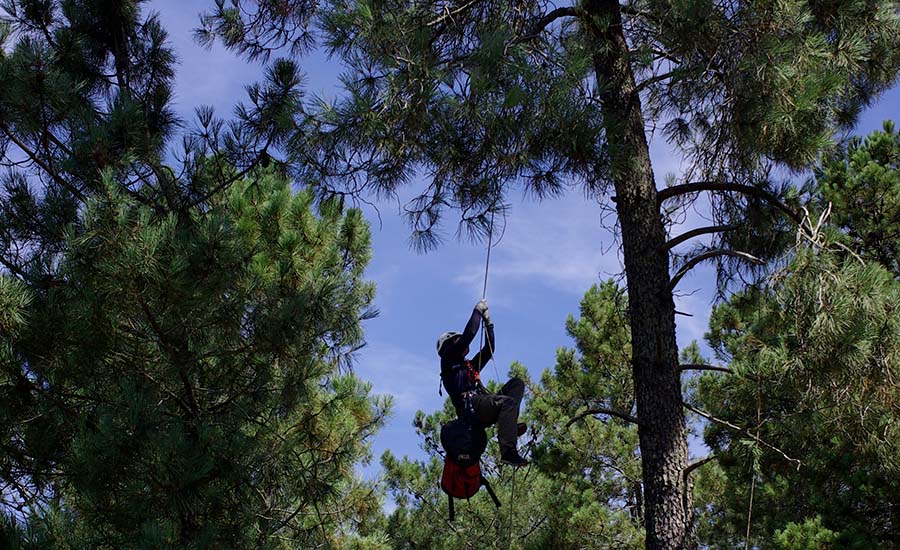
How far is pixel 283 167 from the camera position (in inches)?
298

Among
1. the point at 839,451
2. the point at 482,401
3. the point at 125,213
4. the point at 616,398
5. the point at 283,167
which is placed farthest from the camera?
the point at 616,398

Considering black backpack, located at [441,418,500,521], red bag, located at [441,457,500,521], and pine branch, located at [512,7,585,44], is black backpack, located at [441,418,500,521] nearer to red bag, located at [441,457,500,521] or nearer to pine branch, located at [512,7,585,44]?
red bag, located at [441,457,500,521]

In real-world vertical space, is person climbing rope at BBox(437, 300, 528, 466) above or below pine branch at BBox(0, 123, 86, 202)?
below

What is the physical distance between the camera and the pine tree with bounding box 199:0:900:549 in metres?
5.18

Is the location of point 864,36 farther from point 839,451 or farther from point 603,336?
point 603,336

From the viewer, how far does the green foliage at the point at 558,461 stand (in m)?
13.7

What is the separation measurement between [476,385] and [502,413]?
35 centimetres

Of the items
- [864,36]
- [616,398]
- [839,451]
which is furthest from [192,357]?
[616,398]

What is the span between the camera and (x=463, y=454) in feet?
17.1

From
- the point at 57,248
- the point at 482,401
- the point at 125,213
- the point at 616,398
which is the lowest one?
the point at 482,401

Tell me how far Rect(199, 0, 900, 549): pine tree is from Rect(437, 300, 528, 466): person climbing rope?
0.84m

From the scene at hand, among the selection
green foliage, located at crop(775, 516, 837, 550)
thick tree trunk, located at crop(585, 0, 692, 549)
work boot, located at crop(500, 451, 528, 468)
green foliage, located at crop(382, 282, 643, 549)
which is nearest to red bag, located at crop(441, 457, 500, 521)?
work boot, located at crop(500, 451, 528, 468)

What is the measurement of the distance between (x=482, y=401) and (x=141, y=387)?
9.25ft

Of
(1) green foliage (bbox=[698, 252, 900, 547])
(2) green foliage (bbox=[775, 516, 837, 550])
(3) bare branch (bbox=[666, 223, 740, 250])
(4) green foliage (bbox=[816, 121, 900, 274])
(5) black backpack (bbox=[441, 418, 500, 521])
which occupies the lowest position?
(5) black backpack (bbox=[441, 418, 500, 521])
